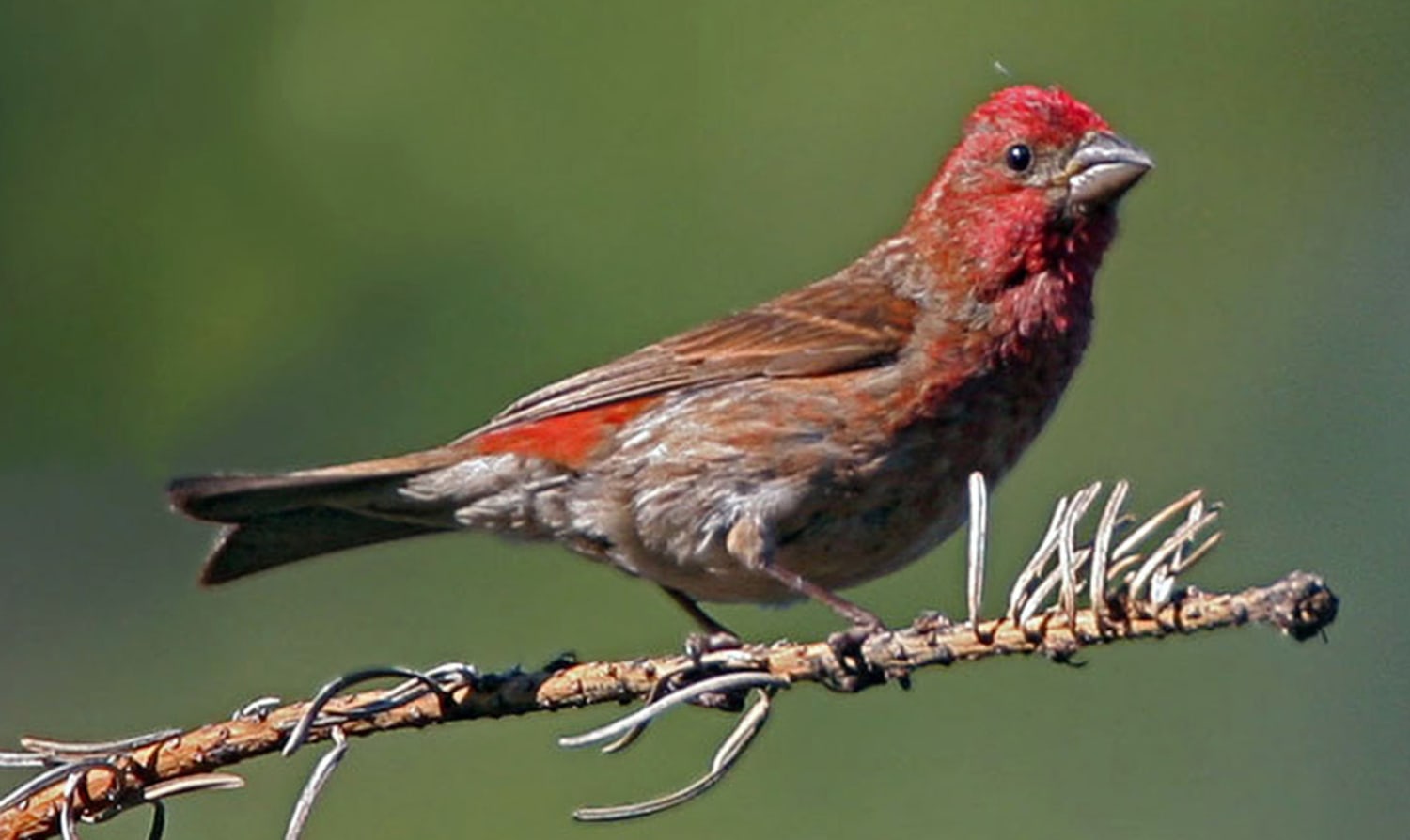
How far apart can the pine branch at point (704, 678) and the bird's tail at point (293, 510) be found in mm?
1278

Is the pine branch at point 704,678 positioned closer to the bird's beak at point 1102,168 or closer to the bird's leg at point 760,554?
the bird's leg at point 760,554

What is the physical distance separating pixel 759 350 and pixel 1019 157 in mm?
691

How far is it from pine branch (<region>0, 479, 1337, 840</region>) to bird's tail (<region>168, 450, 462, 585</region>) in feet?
4.19

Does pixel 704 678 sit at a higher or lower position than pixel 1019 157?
lower

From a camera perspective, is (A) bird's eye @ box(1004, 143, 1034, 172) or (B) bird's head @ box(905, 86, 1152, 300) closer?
(B) bird's head @ box(905, 86, 1152, 300)

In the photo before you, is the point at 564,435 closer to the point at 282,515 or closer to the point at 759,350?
the point at 759,350

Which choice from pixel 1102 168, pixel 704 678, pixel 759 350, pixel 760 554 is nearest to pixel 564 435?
pixel 759 350

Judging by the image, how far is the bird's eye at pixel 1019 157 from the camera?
488cm

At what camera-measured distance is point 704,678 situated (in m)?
2.55

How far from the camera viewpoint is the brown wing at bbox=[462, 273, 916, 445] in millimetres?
4738

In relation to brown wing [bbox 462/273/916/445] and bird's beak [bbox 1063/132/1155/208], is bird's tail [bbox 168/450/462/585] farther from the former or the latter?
bird's beak [bbox 1063/132/1155/208]

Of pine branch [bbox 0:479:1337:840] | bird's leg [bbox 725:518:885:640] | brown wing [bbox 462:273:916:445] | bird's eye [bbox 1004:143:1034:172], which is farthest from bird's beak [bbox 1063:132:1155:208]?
pine branch [bbox 0:479:1337:840]

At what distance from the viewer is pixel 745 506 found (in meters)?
4.46

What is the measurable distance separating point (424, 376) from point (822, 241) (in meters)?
1.20
